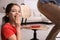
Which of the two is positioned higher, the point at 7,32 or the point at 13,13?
the point at 13,13

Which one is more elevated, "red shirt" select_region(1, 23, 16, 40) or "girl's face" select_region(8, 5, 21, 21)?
"girl's face" select_region(8, 5, 21, 21)

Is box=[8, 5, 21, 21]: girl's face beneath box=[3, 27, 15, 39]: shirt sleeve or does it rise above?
above

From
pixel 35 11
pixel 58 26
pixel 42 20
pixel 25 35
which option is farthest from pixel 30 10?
pixel 58 26

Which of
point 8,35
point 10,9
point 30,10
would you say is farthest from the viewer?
Result: point 30,10

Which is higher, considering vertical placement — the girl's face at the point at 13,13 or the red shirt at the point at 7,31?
the girl's face at the point at 13,13

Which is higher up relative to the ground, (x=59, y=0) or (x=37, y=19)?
(x=59, y=0)

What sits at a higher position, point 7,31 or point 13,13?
point 13,13

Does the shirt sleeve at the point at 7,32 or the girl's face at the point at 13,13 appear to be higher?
the girl's face at the point at 13,13

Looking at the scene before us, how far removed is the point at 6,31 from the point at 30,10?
1.58 meters

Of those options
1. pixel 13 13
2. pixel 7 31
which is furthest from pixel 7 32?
pixel 13 13

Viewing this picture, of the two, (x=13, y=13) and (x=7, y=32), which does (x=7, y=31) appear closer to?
(x=7, y=32)

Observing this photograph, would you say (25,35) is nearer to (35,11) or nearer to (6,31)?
(35,11)

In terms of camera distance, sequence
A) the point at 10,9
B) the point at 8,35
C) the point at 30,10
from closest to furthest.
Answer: the point at 8,35 → the point at 10,9 → the point at 30,10

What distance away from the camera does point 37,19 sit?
2652mm
